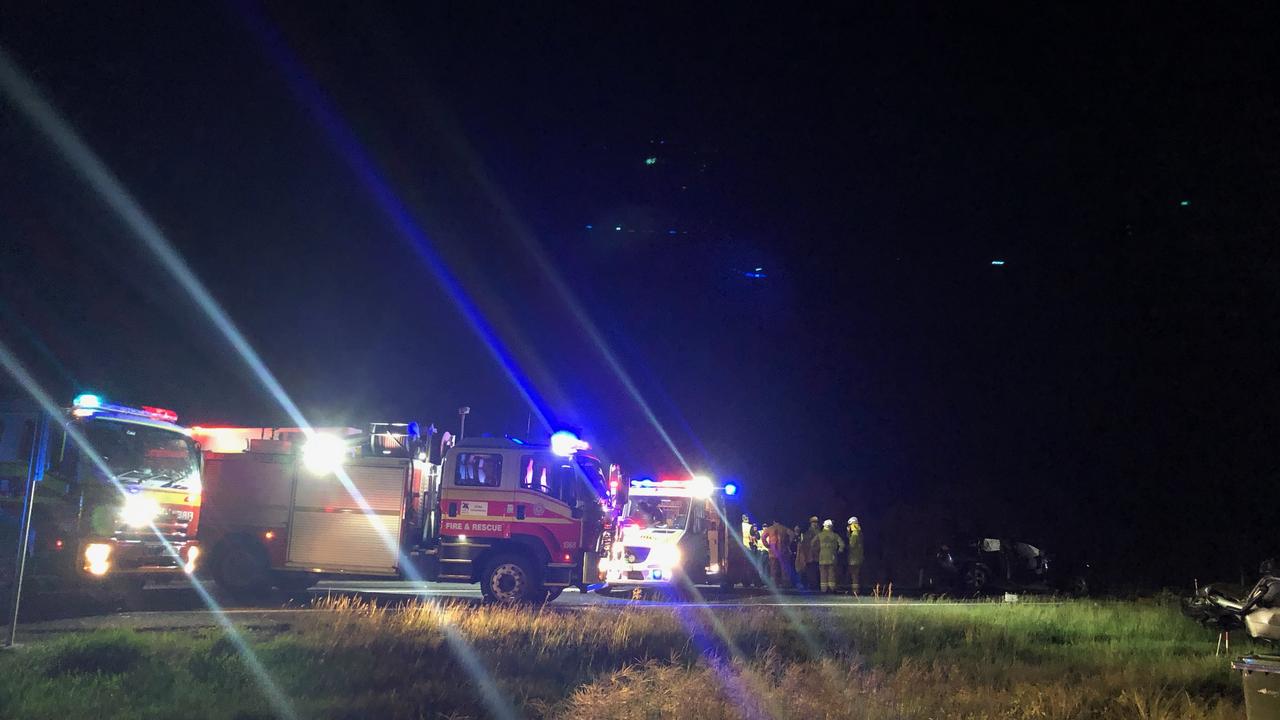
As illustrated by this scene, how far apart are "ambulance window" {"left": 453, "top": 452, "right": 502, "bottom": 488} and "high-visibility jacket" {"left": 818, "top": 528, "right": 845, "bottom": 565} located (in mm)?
8234

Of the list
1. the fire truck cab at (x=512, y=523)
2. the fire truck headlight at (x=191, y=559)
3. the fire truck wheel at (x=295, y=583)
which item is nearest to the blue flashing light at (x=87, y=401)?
the fire truck headlight at (x=191, y=559)

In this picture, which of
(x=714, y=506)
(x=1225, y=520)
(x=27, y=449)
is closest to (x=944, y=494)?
(x=1225, y=520)

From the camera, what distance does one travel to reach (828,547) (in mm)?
19547

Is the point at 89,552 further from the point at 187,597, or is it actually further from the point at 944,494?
the point at 944,494

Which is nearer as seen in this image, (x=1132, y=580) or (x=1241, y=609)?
(x=1241, y=609)

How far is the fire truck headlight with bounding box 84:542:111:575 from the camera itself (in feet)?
41.0

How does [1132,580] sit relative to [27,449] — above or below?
below

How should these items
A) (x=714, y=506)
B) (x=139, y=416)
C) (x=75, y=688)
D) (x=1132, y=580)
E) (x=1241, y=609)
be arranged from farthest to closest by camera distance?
(x=1132, y=580) → (x=714, y=506) → (x=139, y=416) → (x=1241, y=609) → (x=75, y=688)

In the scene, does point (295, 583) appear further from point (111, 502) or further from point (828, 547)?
point (828, 547)

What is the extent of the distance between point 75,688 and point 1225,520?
38317mm

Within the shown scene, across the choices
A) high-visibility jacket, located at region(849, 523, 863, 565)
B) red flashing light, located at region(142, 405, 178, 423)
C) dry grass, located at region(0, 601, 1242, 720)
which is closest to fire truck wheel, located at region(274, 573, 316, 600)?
red flashing light, located at region(142, 405, 178, 423)

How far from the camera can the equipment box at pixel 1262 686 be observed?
19.5 ft

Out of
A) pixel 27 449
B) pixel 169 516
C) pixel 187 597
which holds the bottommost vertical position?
pixel 187 597

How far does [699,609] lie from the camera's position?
13.5 m
